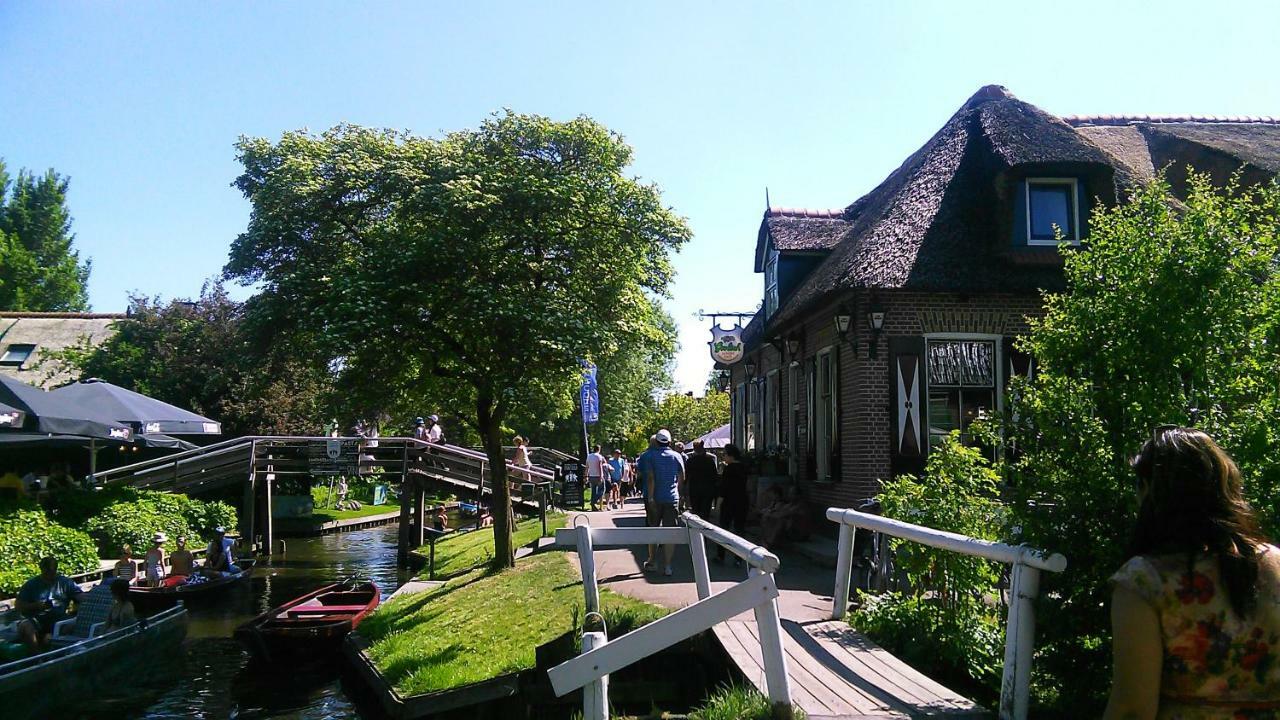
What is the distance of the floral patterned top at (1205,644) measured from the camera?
276cm

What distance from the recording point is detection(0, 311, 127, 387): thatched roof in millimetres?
43938

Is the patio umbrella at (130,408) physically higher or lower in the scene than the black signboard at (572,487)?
higher

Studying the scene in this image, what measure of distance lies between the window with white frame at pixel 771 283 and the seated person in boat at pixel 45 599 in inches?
521

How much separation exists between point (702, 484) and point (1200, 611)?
11822 millimetres

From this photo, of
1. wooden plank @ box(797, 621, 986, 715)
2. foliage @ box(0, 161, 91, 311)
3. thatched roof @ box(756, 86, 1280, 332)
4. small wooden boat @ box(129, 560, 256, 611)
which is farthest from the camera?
foliage @ box(0, 161, 91, 311)

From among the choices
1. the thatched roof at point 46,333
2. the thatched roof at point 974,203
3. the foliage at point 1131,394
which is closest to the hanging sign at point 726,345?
the thatched roof at point 974,203

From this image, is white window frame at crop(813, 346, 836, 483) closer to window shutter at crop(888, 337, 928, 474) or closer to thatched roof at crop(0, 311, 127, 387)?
window shutter at crop(888, 337, 928, 474)

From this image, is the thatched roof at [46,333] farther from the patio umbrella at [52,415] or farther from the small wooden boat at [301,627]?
the small wooden boat at [301,627]

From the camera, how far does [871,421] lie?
1427 cm

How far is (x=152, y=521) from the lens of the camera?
71.7 ft

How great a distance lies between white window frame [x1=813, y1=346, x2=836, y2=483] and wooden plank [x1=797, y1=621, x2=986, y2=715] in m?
8.43

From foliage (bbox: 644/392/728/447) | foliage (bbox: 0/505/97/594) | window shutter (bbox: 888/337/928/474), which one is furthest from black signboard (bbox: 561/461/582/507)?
foliage (bbox: 644/392/728/447)

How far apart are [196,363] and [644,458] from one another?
28.0 meters

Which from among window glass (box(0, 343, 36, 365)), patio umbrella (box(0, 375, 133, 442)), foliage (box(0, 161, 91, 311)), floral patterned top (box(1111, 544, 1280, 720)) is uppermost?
foliage (box(0, 161, 91, 311))
